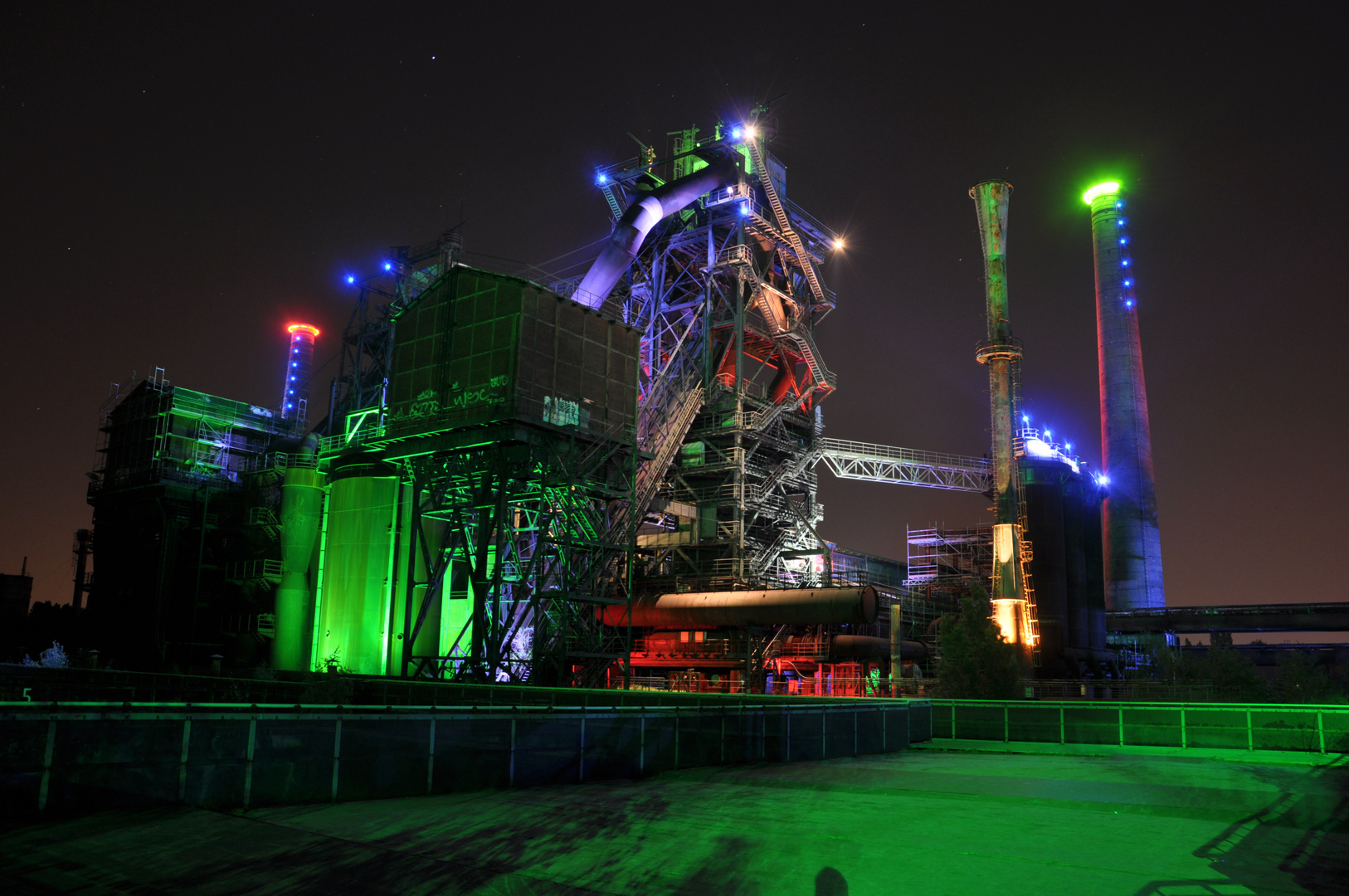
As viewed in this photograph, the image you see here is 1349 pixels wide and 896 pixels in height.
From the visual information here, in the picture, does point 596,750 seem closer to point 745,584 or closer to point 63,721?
point 63,721

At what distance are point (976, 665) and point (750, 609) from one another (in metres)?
10.9

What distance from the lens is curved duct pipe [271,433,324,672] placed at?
48438 mm

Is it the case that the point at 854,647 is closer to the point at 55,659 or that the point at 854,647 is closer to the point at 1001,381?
the point at 1001,381

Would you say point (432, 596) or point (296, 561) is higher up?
point (296, 561)

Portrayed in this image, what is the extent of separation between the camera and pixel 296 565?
161ft

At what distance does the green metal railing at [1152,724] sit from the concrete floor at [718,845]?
856 centimetres

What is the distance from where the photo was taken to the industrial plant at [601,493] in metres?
40.5

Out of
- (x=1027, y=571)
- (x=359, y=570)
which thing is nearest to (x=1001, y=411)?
(x=1027, y=571)

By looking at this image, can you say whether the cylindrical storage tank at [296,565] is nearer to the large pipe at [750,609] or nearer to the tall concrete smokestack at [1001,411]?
the large pipe at [750,609]

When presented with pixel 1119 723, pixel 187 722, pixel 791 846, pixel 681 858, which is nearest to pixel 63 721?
pixel 187 722

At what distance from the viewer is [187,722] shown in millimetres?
11258

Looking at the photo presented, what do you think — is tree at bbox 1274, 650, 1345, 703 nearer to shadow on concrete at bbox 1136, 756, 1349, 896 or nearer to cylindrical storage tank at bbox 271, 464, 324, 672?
shadow on concrete at bbox 1136, 756, 1349, 896

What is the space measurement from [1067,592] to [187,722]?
213 feet

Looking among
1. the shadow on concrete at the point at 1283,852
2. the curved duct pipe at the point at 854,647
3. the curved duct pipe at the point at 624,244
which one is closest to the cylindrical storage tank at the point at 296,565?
the curved duct pipe at the point at 624,244
